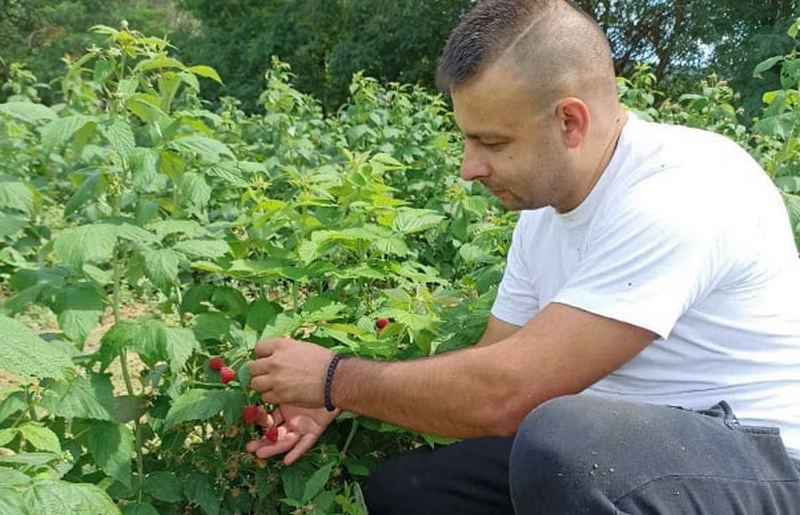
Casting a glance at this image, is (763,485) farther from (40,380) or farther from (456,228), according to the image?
(456,228)

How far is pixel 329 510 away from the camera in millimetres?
2395

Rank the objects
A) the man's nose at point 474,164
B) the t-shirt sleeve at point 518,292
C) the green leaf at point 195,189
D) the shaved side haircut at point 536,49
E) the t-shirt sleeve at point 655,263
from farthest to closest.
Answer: the green leaf at point 195,189 → the t-shirt sleeve at point 518,292 → the man's nose at point 474,164 → the shaved side haircut at point 536,49 → the t-shirt sleeve at point 655,263

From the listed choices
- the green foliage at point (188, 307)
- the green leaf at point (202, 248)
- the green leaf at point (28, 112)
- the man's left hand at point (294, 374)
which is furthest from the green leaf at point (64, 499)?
the green leaf at point (28, 112)

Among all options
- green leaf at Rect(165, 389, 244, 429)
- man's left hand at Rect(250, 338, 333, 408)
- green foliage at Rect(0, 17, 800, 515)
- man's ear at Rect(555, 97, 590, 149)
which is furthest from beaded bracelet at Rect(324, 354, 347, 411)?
man's ear at Rect(555, 97, 590, 149)

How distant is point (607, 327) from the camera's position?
6.44ft

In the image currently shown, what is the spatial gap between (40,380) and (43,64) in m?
22.3

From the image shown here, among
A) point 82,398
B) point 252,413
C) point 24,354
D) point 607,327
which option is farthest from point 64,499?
point 607,327

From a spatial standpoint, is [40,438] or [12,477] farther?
[40,438]

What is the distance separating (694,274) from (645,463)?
40 centimetres

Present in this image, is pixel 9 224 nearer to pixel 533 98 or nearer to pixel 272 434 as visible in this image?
pixel 272 434

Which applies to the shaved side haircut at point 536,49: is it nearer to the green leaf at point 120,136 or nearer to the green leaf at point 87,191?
the green leaf at point 120,136

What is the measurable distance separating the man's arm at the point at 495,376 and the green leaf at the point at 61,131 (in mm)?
910

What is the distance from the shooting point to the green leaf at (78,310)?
→ 230cm

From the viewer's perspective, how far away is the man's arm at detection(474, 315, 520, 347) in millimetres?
2510
